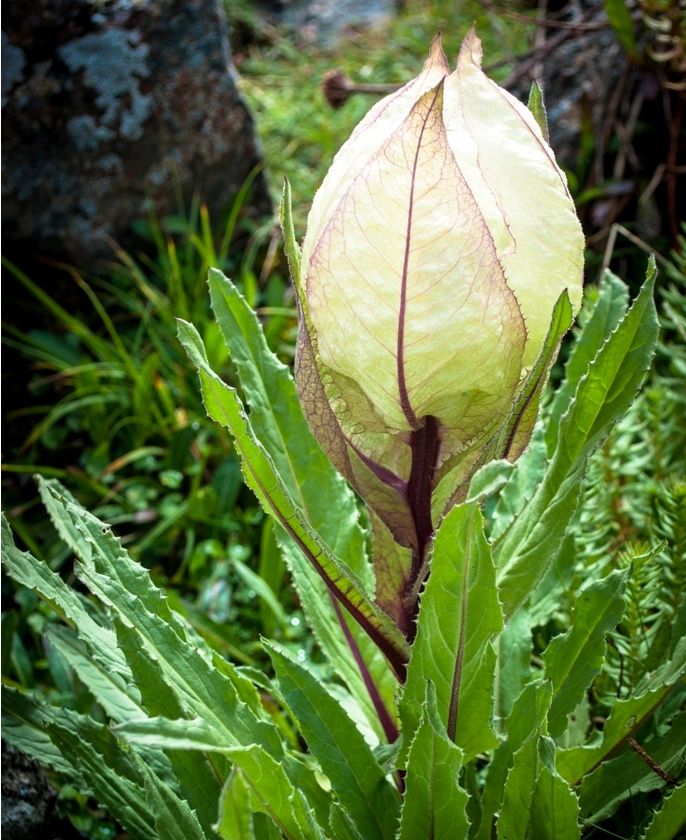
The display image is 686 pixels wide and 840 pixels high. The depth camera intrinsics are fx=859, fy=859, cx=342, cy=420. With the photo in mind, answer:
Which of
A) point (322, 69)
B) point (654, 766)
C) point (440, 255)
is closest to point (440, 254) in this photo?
point (440, 255)

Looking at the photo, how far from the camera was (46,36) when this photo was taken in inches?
81.9

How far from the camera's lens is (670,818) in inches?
31.2


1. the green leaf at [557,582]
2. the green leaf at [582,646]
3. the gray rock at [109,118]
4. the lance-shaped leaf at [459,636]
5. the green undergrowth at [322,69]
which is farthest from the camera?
the green undergrowth at [322,69]

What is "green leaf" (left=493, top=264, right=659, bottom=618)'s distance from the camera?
784 mm

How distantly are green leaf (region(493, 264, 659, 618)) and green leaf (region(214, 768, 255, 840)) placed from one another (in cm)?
33

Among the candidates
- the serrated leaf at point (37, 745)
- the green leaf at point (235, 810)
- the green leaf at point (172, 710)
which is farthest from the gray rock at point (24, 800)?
the green leaf at point (235, 810)

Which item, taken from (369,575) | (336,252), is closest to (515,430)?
(336,252)

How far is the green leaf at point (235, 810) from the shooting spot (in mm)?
564

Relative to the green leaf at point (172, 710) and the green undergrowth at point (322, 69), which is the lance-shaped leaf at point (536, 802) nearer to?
the green leaf at point (172, 710)

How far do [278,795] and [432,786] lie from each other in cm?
14

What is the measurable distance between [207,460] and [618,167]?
4.52 ft

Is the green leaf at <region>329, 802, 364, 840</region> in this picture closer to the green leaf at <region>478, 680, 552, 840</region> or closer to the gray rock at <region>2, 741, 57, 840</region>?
the green leaf at <region>478, 680, 552, 840</region>

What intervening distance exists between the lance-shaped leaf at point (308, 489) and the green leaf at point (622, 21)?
163 cm

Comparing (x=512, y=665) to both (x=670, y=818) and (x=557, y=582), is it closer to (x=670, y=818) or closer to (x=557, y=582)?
(x=557, y=582)
